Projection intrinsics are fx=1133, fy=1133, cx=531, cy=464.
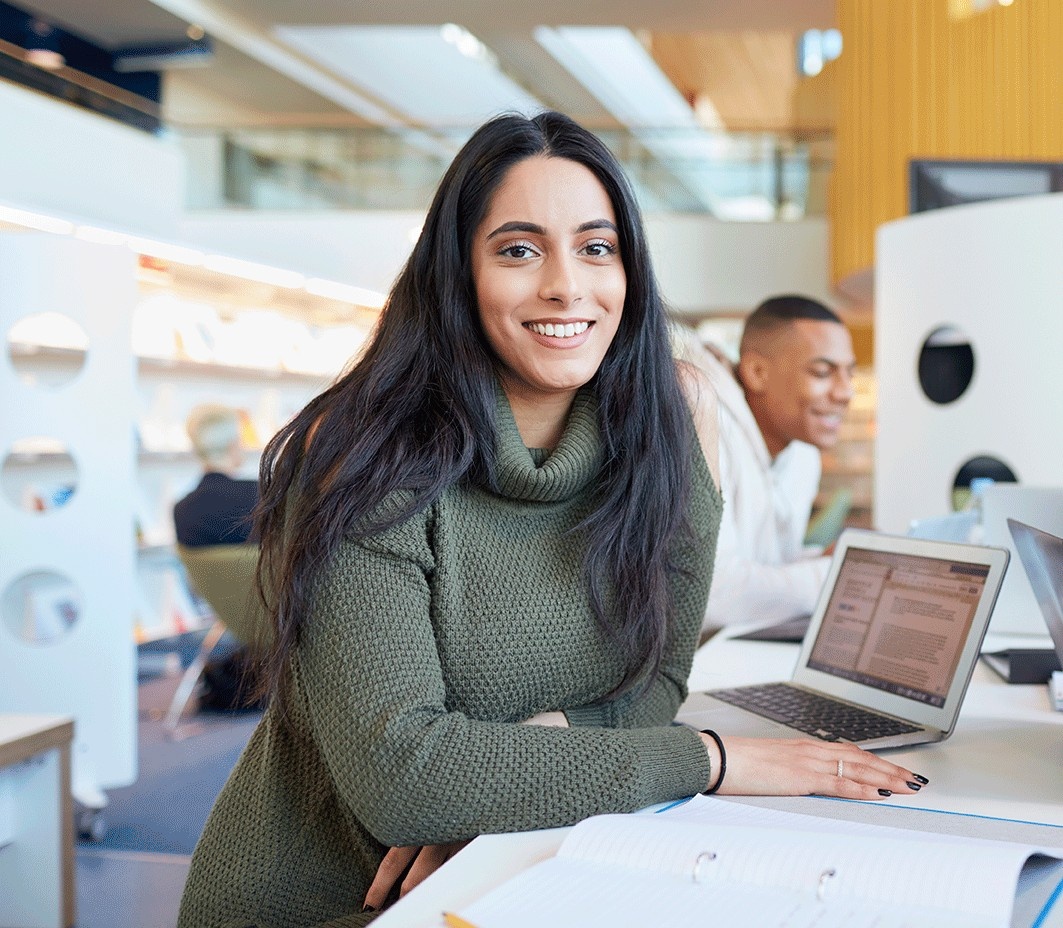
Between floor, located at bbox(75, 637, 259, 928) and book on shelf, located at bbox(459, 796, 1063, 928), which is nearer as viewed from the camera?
book on shelf, located at bbox(459, 796, 1063, 928)

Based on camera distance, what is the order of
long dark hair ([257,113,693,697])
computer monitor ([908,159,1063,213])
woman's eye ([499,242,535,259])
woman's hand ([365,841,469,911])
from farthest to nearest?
computer monitor ([908,159,1063,213]) → woman's eye ([499,242,535,259]) → long dark hair ([257,113,693,697]) → woman's hand ([365,841,469,911])

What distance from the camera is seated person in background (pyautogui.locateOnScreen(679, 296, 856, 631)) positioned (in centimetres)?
272

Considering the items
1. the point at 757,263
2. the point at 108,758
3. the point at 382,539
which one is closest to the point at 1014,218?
the point at 382,539

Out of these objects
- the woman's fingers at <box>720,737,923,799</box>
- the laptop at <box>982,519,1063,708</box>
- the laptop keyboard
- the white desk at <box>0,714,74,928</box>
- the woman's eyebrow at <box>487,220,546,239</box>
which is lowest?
the white desk at <box>0,714,74,928</box>

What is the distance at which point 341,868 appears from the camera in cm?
137

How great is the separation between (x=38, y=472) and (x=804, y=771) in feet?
13.5

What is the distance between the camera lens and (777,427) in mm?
3297

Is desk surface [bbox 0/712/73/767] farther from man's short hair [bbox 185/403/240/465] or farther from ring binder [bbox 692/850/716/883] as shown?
man's short hair [bbox 185/403/240/465]

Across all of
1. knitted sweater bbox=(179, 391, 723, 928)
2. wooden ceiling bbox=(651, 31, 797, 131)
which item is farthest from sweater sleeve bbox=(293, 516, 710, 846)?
wooden ceiling bbox=(651, 31, 797, 131)

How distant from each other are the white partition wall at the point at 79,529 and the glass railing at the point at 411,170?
5.88 meters

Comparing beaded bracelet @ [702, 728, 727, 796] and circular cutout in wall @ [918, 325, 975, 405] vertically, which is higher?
circular cutout in wall @ [918, 325, 975, 405]

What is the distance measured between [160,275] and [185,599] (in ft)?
5.86

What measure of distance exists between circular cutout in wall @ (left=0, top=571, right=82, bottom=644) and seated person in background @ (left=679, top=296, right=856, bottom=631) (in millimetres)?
2375

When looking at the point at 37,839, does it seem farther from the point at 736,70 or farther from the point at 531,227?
the point at 736,70
